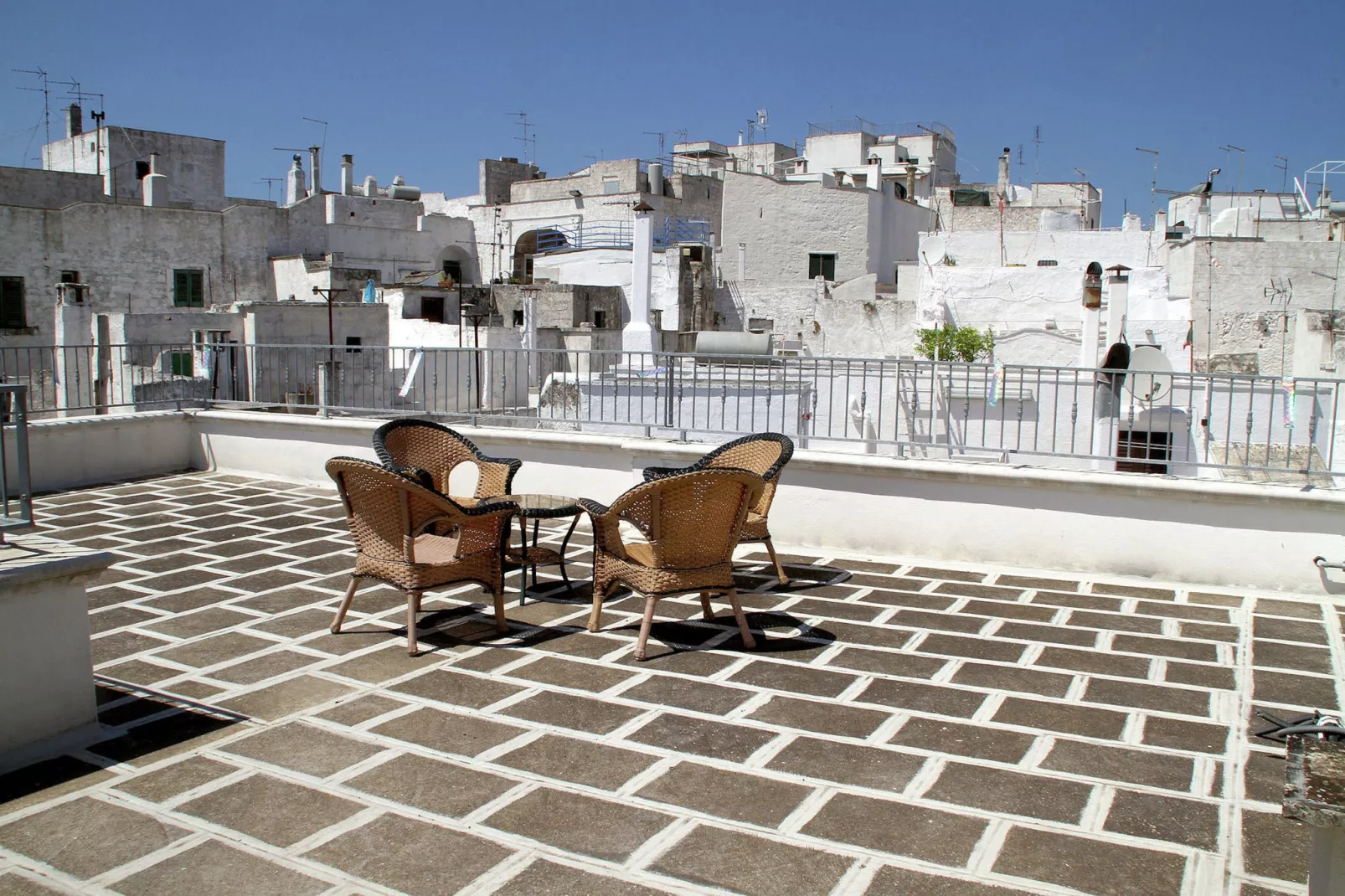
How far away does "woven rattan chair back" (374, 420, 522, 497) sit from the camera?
20.5 ft

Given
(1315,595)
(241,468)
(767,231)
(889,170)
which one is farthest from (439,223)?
(1315,595)

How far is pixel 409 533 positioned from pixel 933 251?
27.8 metres

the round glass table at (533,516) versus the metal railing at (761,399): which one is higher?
the metal railing at (761,399)

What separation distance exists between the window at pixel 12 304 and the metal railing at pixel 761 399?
20.9 m

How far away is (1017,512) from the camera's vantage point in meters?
6.88

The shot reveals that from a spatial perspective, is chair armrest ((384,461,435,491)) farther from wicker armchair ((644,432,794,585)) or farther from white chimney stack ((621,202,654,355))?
white chimney stack ((621,202,654,355))

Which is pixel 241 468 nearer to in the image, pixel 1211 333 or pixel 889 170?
pixel 1211 333

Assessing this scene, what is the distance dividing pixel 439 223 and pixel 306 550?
36.1 metres

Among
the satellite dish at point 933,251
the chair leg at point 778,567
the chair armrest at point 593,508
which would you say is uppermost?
the satellite dish at point 933,251

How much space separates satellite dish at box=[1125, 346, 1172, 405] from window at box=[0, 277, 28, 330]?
2943 centimetres

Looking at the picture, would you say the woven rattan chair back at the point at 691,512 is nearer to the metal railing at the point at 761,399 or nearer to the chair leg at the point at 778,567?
the chair leg at the point at 778,567

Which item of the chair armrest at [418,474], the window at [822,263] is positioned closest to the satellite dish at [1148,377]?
the chair armrest at [418,474]

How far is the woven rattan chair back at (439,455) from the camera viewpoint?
6262mm

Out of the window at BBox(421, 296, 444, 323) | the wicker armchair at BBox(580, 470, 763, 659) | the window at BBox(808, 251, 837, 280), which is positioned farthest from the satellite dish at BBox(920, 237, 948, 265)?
the wicker armchair at BBox(580, 470, 763, 659)
